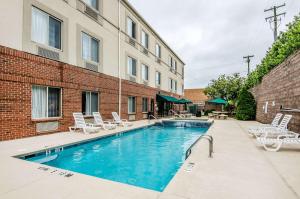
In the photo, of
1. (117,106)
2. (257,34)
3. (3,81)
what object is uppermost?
(257,34)

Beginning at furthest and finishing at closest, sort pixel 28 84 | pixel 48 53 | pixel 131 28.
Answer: pixel 131 28
pixel 48 53
pixel 28 84

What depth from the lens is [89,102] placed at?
12.1 m

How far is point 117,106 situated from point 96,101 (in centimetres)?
241

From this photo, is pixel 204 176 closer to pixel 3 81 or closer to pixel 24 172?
pixel 24 172

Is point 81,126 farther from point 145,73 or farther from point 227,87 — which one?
point 227,87

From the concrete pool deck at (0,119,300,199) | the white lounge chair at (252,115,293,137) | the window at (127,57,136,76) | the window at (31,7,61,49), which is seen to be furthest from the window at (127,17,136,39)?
the concrete pool deck at (0,119,300,199)

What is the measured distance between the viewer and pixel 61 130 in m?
9.86

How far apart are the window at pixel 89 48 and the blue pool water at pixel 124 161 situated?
5.78 m

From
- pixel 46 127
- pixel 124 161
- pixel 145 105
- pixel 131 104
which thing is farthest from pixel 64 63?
pixel 145 105

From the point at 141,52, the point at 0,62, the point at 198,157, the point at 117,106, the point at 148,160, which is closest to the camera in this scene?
the point at 198,157

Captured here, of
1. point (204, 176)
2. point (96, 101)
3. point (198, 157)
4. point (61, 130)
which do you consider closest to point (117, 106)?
point (96, 101)

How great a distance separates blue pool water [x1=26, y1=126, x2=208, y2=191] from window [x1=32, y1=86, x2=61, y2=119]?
2759 millimetres

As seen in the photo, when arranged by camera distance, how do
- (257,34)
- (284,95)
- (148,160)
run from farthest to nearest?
(257,34) → (284,95) → (148,160)

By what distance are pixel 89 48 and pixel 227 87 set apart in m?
29.9
